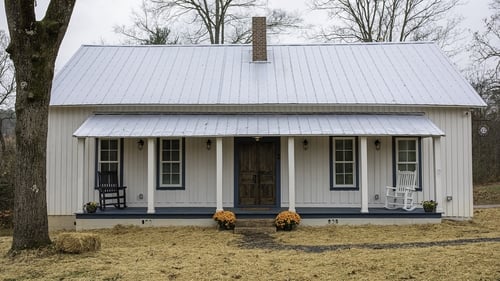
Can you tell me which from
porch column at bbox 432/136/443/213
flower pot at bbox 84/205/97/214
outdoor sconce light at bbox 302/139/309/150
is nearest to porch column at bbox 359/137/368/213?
outdoor sconce light at bbox 302/139/309/150

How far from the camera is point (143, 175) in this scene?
13781 millimetres

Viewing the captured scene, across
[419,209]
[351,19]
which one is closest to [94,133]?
[419,209]

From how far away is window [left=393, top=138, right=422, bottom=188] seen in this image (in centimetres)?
1356

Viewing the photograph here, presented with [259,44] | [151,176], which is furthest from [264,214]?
[259,44]

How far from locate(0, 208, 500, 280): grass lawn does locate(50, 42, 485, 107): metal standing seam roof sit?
421 centimetres

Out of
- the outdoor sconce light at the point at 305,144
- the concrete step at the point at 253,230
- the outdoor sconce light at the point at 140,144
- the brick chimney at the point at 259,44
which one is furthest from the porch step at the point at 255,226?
the brick chimney at the point at 259,44

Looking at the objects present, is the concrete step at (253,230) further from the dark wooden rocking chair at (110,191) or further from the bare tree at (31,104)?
the bare tree at (31,104)

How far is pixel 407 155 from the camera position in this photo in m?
13.7

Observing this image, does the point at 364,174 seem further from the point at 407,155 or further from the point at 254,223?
the point at 254,223

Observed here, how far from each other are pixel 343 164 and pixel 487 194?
1074 cm

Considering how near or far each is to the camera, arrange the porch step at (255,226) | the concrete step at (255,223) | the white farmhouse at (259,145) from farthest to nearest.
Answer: the white farmhouse at (259,145) → the concrete step at (255,223) → the porch step at (255,226)

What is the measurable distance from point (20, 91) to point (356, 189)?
890cm

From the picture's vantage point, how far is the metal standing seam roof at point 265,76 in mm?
13539

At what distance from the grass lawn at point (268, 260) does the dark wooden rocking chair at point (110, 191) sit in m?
2.39
